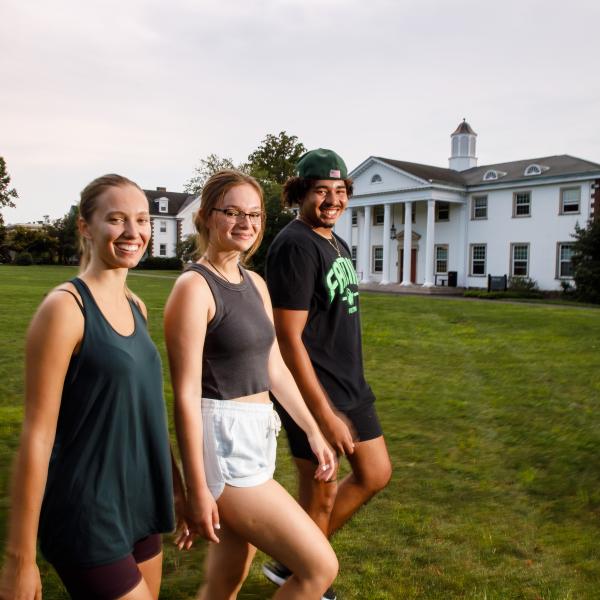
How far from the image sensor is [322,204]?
3.62 metres

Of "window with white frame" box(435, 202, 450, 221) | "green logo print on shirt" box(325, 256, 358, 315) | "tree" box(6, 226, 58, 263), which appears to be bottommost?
"green logo print on shirt" box(325, 256, 358, 315)

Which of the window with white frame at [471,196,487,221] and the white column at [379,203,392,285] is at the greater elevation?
the window with white frame at [471,196,487,221]

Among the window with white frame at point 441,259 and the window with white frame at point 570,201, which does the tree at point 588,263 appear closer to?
the window with white frame at point 570,201

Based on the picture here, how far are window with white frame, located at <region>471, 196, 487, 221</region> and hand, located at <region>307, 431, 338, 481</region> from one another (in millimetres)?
37233

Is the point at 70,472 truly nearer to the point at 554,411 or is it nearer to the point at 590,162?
the point at 554,411

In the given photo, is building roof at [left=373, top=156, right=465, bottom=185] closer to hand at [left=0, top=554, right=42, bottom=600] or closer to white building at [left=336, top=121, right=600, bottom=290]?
white building at [left=336, top=121, right=600, bottom=290]

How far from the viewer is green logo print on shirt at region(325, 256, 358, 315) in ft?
11.4

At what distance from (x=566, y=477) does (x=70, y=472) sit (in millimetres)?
5134

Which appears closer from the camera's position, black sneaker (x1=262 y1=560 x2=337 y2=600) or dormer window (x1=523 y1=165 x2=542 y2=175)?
black sneaker (x1=262 y1=560 x2=337 y2=600)

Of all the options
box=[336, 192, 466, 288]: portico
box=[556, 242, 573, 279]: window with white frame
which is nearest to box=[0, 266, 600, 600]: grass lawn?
box=[556, 242, 573, 279]: window with white frame

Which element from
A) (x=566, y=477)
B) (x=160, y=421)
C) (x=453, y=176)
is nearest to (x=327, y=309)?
(x=160, y=421)

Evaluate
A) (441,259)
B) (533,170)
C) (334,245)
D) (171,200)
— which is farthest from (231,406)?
(171,200)

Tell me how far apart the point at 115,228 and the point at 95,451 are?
698 mm

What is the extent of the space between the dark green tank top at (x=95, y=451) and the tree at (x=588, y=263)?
30104 mm
